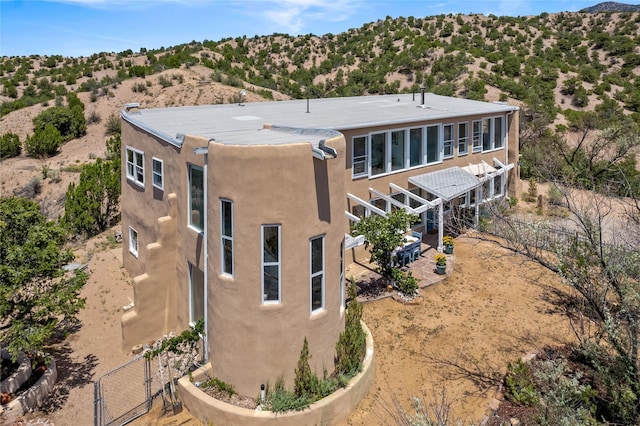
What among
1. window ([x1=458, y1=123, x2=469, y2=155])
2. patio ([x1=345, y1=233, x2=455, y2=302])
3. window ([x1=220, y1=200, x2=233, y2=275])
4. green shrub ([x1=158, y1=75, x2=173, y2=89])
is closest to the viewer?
window ([x1=220, y1=200, x2=233, y2=275])

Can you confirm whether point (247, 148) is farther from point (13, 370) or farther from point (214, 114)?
point (214, 114)

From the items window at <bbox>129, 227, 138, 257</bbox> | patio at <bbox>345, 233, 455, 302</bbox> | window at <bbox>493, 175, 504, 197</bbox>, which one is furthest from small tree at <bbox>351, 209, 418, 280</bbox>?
window at <bbox>493, 175, 504, 197</bbox>

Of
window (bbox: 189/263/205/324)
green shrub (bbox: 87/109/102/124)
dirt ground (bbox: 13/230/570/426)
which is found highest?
green shrub (bbox: 87/109/102/124)

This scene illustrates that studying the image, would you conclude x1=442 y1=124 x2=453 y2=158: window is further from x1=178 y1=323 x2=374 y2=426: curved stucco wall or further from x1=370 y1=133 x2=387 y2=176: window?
x1=178 y1=323 x2=374 y2=426: curved stucco wall

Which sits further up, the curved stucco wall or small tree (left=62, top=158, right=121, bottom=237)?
small tree (left=62, top=158, right=121, bottom=237)

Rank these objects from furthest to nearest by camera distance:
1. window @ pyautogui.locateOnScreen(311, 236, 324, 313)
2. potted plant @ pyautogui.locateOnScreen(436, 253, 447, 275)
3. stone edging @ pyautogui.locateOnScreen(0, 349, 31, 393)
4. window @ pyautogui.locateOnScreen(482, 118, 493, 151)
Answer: window @ pyautogui.locateOnScreen(482, 118, 493, 151) → potted plant @ pyautogui.locateOnScreen(436, 253, 447, 275) → stone edging @ pyautogui.locateOnScreen(0, 349, 31, 393) → window @ pyautogui.locateOnScreen(311, 236, 324, 313)

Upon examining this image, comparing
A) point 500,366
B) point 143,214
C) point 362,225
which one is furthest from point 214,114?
point 500,366

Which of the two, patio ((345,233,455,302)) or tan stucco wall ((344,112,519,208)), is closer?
patio ((345,233,455,302))
